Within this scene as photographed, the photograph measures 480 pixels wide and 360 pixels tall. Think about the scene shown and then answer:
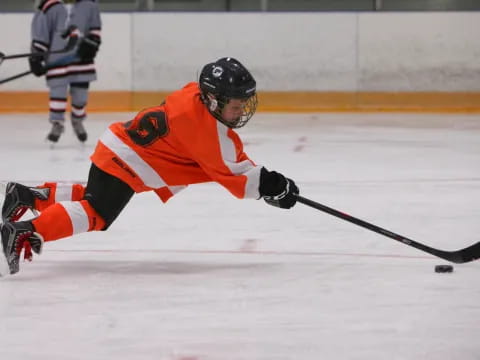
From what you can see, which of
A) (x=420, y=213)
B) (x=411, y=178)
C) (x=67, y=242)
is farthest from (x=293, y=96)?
(x=67, y=242)

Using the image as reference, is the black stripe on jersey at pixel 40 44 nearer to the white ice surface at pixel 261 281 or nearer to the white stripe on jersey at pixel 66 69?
the white stripe on jersey at pixel 66 69

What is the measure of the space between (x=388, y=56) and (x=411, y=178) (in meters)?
3.74

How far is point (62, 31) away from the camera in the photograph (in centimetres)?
644

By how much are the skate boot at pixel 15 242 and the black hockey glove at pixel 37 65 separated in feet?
11.8

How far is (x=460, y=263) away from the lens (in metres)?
3.04

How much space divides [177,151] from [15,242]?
53cm

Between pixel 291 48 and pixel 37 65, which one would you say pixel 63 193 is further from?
pixel 291 48

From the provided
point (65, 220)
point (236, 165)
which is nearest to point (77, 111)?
point (65, 220)

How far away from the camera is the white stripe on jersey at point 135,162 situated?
3.06 m

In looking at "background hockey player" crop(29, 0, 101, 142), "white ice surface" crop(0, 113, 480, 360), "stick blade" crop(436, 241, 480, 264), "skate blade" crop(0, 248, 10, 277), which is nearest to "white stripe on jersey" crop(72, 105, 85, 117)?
"background hockey player" crop(29, 0, 101, 142)

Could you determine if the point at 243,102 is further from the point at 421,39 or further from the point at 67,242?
the point at 421,39

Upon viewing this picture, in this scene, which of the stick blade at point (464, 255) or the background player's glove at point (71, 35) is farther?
the background player's glove at point (71, 35)

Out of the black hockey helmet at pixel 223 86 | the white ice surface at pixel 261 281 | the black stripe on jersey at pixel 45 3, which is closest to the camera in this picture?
the white ice surface at pixel 261 281

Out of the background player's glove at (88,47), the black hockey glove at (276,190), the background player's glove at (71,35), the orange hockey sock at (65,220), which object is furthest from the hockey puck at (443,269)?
the background player's glove at (88,47)
